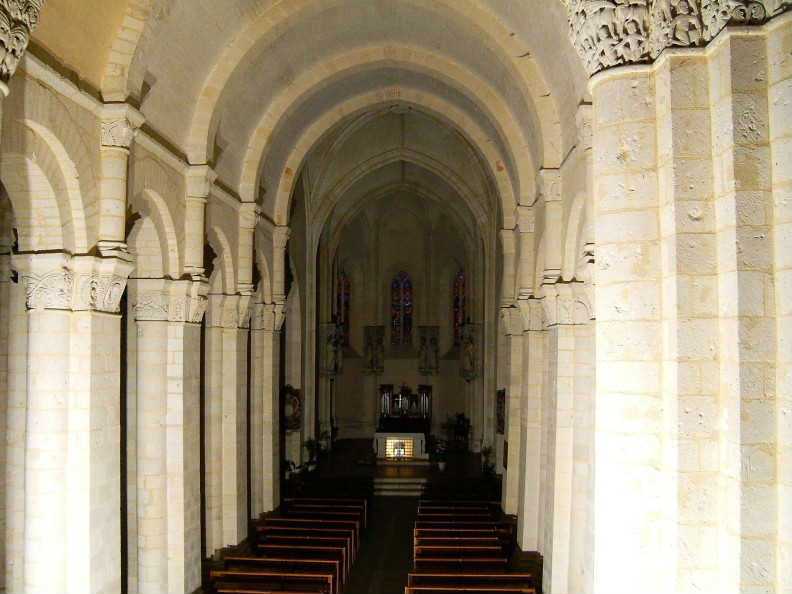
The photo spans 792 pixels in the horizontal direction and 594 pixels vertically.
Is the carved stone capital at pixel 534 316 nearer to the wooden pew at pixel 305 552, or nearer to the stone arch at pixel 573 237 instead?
the stone arch at pixel 573 237

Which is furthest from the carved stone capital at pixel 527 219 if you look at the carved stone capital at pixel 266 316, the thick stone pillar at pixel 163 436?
the thick stone pillar at pixel 163 436

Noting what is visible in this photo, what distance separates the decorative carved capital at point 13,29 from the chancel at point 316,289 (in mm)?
25

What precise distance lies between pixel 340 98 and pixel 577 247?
9.08 metres

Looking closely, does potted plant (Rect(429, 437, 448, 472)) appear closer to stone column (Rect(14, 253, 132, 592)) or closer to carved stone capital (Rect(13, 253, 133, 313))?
stone column (Rect(14, 253, 132, 592))

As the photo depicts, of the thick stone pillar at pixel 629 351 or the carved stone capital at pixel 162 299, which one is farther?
the carved stone capital at pixel 162 299

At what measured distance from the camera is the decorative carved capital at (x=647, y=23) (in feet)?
20.5

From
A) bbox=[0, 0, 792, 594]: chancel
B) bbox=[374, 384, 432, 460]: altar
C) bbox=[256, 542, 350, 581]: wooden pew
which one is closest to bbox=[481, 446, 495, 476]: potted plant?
bbox=[0, 0, 792, 594]: chancel

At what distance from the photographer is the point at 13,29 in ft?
24.0

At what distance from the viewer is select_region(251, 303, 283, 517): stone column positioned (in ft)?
61.5

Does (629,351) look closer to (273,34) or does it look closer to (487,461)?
(273,34)

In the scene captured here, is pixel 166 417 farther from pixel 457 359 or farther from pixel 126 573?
pixel 457 359

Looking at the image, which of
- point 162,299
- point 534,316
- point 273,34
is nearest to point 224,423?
point 162,299

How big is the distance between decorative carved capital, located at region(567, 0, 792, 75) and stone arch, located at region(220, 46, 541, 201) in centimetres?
876

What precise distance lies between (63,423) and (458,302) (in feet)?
89.4
